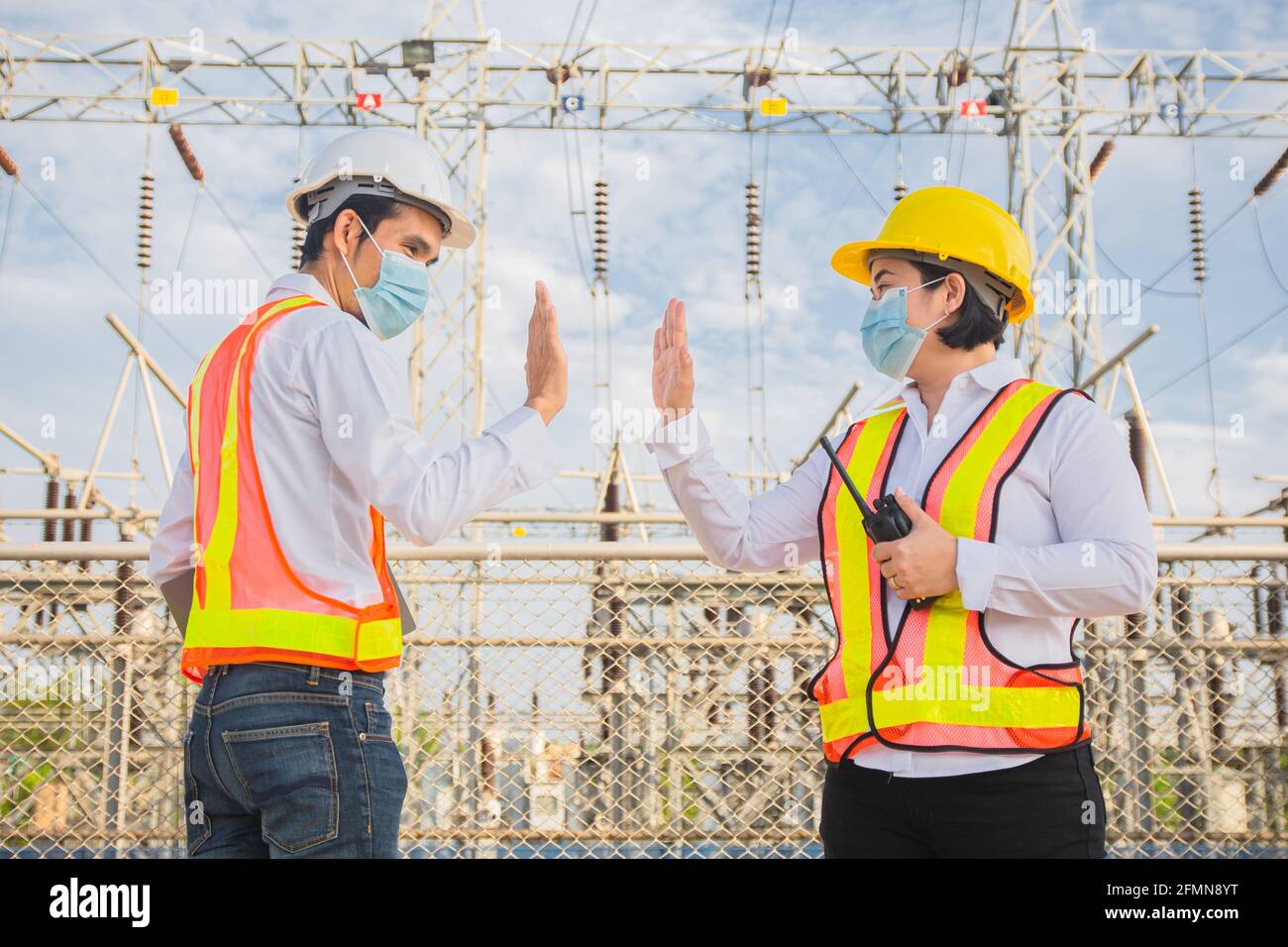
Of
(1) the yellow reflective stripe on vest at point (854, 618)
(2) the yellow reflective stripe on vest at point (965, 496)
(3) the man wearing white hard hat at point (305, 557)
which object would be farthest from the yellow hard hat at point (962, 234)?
(3) the man wearing white hard hat at point (305, 557)

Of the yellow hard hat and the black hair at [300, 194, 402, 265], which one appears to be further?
the yellow hard hat

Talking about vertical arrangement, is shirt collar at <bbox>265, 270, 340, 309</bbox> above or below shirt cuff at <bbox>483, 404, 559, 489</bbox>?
above

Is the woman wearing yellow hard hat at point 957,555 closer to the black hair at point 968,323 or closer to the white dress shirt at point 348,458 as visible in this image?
the black hair at point 968,323

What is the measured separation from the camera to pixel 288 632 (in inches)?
79.5

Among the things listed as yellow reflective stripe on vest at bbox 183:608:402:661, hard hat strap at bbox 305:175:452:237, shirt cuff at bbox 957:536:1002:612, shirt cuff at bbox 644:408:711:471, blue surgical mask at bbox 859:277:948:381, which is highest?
hard hat strap at bbox 305:175:452:237

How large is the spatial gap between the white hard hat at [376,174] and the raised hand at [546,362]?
349 millimetres

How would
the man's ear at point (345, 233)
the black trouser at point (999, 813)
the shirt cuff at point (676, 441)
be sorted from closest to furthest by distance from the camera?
1. the black trouser at point (999, 813)
2. the man's ear at point (345, 233)
3. the shirt cuff at point (676, 441)

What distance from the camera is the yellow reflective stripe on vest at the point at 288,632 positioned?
2018 millimetres

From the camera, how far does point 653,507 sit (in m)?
18.5

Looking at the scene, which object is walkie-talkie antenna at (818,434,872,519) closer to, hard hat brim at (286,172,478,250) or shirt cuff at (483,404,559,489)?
shirt cuff at (483,404,559,489)

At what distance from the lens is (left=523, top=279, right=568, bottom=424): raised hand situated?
2352 millimetres

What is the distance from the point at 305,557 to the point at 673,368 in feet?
3.15

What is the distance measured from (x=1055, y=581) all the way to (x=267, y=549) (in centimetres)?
141

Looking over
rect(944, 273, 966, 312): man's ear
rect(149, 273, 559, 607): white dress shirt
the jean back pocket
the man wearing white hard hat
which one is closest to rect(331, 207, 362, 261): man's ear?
the man wearing white hard hat
